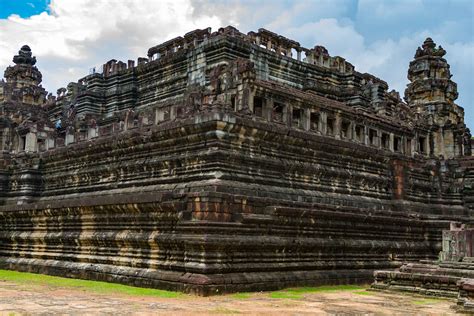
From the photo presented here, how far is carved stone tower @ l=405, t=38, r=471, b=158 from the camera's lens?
121 ft

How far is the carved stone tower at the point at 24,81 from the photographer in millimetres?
39688

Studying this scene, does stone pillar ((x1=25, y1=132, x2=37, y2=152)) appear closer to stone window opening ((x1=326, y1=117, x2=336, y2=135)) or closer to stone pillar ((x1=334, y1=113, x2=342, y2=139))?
stone window opening ((x1=326, y1=117, x2=336, y2=135))

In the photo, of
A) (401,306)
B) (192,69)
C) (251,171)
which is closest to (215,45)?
(192,69)

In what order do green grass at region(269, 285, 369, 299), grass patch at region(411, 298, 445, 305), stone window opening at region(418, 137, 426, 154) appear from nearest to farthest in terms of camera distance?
grass patch at region(411, 298, 445, 305)
green grass at region(269, 285, 369, 299)
stone window opening at region(418, 137, 426, 154)

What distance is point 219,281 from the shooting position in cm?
1519

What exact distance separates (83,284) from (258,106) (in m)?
8.24

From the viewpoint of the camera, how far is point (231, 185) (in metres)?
17.0

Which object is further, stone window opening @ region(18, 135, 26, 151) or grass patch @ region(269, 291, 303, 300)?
stone window opening @ region(18, 135, 26, 151)

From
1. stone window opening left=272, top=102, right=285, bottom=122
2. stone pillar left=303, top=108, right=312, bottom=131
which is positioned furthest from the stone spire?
stone window opening left=272, top=102, right=285, bottom=122

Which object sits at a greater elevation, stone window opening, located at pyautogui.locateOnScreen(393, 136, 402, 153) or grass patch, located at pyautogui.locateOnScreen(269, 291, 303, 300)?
stone window opening, located at pyautogui.locateOnScreen(393, 136, 402, 153)

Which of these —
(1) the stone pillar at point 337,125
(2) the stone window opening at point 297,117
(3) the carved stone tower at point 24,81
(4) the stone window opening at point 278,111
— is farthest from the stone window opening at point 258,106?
(3) the carved stone tower at point 24,81

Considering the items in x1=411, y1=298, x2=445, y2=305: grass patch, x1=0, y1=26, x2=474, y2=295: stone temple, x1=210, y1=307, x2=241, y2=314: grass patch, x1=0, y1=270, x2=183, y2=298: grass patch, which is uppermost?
x1=0, y1=26, x2=474, y2=295: stone temple

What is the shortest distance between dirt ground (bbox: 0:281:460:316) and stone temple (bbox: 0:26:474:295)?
5.07 feet

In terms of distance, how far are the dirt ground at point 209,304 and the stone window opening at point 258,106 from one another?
22.9ft
